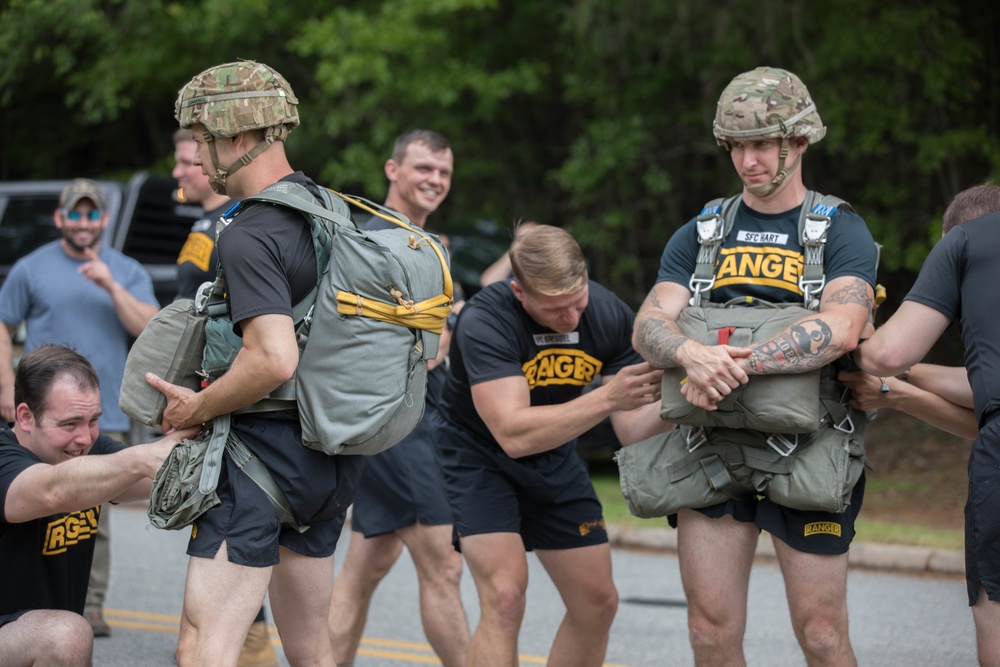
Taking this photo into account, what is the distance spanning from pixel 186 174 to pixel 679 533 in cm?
329

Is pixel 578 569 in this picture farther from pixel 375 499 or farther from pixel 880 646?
pixel 880 646

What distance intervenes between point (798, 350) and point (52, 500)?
2354 mm

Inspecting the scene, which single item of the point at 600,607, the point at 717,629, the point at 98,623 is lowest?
the point at 98,623

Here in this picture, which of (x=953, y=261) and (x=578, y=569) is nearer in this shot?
(x=953, y=261)

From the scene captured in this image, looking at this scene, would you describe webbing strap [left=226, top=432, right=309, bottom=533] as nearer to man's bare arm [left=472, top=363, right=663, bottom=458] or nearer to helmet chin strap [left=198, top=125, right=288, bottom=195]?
helmet chin strap [left=198, top=125, right=288, bottom=195]

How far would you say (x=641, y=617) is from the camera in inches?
277

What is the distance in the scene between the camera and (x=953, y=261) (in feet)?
12.2

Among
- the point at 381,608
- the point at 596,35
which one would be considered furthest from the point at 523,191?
the point at 381,608

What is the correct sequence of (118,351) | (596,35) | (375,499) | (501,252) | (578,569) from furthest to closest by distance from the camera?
(596,35)
(501,252)
(118,351)
(375,499)
(578,569)

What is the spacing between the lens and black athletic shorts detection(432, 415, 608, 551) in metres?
4.82

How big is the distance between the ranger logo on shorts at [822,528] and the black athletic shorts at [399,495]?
81.7 inches

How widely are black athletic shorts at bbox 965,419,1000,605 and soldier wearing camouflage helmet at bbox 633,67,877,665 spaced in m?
0.47

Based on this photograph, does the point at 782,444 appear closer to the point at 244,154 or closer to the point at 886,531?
the point at 244,154

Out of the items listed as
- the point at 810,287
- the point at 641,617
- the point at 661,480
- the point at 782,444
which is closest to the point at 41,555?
the point at 661,480
